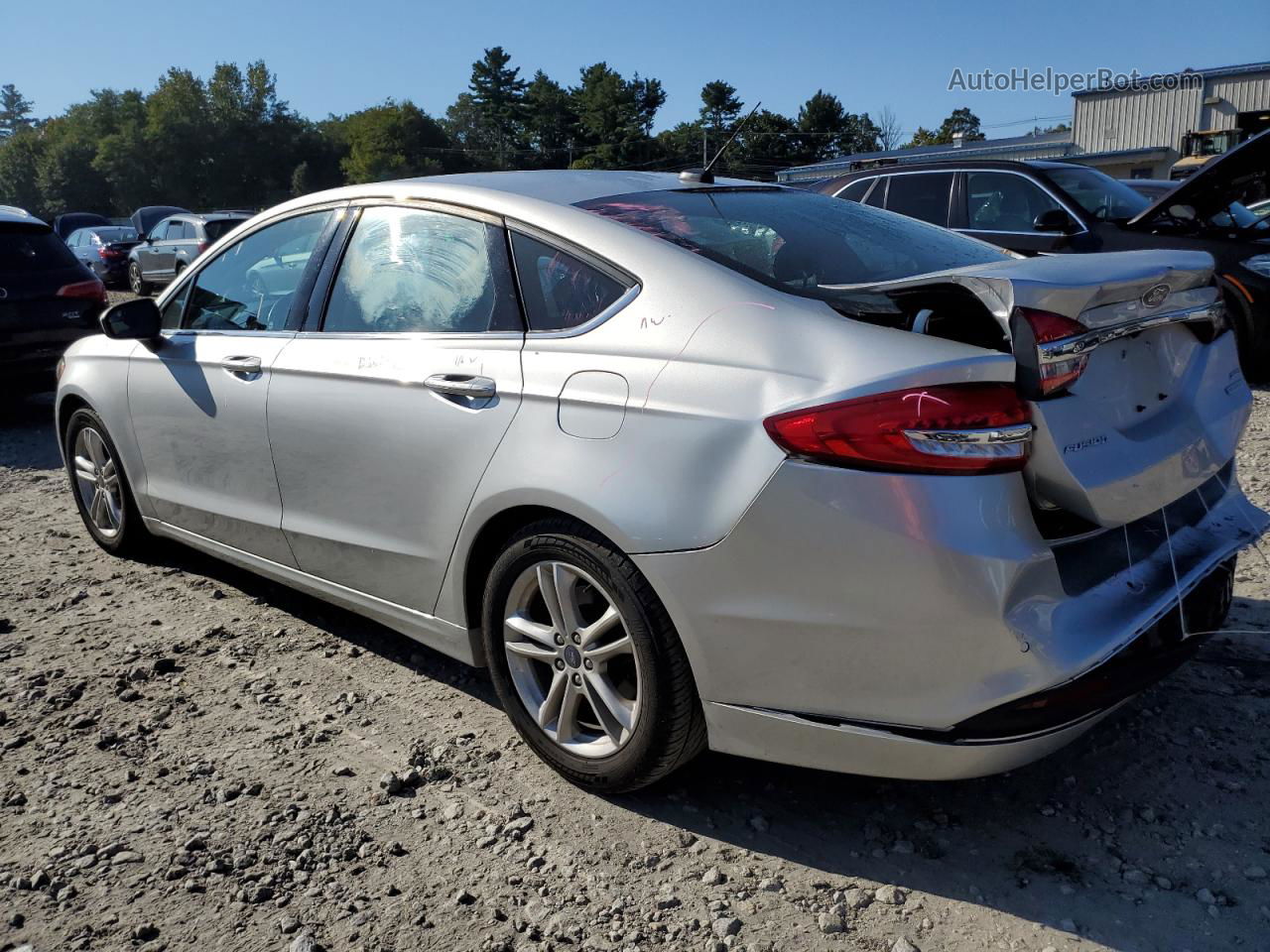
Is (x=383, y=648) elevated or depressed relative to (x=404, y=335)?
depressed

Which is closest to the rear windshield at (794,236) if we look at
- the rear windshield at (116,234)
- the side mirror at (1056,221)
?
the side mirror at (1056,221)

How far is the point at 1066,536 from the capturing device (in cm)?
232

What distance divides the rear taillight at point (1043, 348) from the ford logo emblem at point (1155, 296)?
360 mm

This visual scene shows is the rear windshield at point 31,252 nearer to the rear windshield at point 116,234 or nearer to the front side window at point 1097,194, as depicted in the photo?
the front side window at point 1097,194

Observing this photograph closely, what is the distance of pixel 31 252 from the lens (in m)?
8.48

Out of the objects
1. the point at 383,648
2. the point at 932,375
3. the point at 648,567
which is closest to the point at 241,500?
the point at 383,648

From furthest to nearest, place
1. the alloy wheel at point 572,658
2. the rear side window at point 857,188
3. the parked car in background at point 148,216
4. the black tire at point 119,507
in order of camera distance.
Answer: the parked car in background at point 148,216 < the rear side window at point 857,188 < the black tire at point 119,507 < the alloy wheel at point 572,658

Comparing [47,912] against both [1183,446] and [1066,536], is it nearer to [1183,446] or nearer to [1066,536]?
[1066,536]

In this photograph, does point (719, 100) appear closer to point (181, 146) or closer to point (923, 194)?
point (181, 146)

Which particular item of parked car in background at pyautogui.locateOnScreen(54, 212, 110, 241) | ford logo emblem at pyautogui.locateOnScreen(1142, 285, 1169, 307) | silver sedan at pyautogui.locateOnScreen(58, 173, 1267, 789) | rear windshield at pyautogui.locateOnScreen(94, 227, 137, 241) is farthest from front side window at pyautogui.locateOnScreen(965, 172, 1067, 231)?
parked car in background at pyautogui.locateOnScreen(54, 212, 110, 241)

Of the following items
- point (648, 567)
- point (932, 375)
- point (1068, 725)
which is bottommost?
point (1068, 725)

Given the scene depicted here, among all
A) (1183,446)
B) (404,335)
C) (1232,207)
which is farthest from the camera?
(1232,207)

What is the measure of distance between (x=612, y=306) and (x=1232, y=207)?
7.21 metres

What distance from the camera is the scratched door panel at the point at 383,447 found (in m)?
2.91
